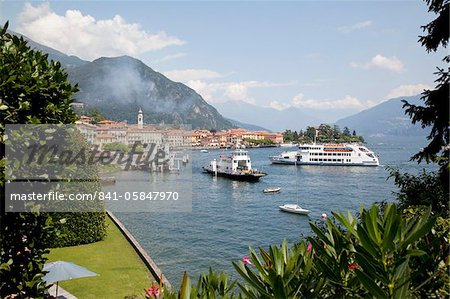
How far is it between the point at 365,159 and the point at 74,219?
63.9 metres

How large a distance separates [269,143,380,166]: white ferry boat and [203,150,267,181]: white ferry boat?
56.1 feet

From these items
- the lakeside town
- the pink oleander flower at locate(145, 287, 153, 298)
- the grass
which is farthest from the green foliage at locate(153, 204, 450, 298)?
the grass

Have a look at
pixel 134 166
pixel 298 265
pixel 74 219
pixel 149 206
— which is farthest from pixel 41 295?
pixel 134 166

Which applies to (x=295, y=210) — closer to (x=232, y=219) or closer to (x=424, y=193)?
(x=232, y=219)

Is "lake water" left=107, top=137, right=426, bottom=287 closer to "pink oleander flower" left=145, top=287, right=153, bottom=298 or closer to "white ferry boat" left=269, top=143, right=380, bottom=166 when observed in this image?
"pink oleander flower" left=145, top=287, right=153, bottom=298

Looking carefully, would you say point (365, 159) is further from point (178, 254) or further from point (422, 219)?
point (422, 219)

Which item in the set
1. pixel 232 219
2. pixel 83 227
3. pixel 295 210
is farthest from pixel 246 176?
pixel 83 227

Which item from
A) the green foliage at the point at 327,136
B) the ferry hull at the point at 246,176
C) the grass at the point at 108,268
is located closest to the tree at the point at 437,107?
the grass at the point at 108,268

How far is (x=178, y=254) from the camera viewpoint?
17906mm

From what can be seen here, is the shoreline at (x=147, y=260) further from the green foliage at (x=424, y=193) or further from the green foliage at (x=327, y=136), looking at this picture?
the green foliage at (x=327, y=136)

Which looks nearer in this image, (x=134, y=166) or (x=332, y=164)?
(x=134, y=166)

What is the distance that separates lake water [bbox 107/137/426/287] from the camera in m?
17.9

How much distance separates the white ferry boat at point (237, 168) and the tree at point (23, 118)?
47.9 meters

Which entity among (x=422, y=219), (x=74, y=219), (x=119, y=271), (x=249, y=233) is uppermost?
(x=422, y=219)
